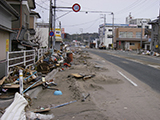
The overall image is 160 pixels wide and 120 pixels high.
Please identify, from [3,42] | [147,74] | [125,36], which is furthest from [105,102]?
[125,36]

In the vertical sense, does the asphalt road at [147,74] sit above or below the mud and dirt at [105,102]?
above

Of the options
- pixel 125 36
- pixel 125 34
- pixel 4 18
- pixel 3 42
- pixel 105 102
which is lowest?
pixel 105 102

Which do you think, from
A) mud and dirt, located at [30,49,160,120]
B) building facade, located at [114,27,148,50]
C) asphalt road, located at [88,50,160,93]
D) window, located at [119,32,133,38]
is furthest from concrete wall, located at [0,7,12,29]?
window, located at [119,32,133,38]

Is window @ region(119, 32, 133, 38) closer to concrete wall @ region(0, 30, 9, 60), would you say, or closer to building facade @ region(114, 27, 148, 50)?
building facade @ region(114, 27, 148, 50)

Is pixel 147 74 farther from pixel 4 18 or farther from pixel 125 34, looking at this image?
pixel 125 34

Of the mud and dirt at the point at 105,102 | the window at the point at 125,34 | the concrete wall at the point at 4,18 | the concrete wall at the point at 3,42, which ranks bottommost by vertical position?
the mud and dirt at the point at 105,102

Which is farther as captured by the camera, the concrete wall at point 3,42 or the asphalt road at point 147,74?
the concrete wall at point 3,42

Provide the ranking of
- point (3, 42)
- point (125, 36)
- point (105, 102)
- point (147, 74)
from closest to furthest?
point (105, 102)
point (147, 74)
point (3, 42)
point (125, 36)

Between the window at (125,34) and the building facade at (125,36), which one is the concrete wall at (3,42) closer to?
the building facade at (125,36)

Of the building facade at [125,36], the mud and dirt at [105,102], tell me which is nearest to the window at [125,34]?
the building facade at [125,36]

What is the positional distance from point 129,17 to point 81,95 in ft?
364

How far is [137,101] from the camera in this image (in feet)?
22.0

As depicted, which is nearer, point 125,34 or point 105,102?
point 105,102

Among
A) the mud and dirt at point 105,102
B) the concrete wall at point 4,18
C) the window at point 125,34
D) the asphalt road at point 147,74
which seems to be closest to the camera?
the mud and dirt at point 105,102
